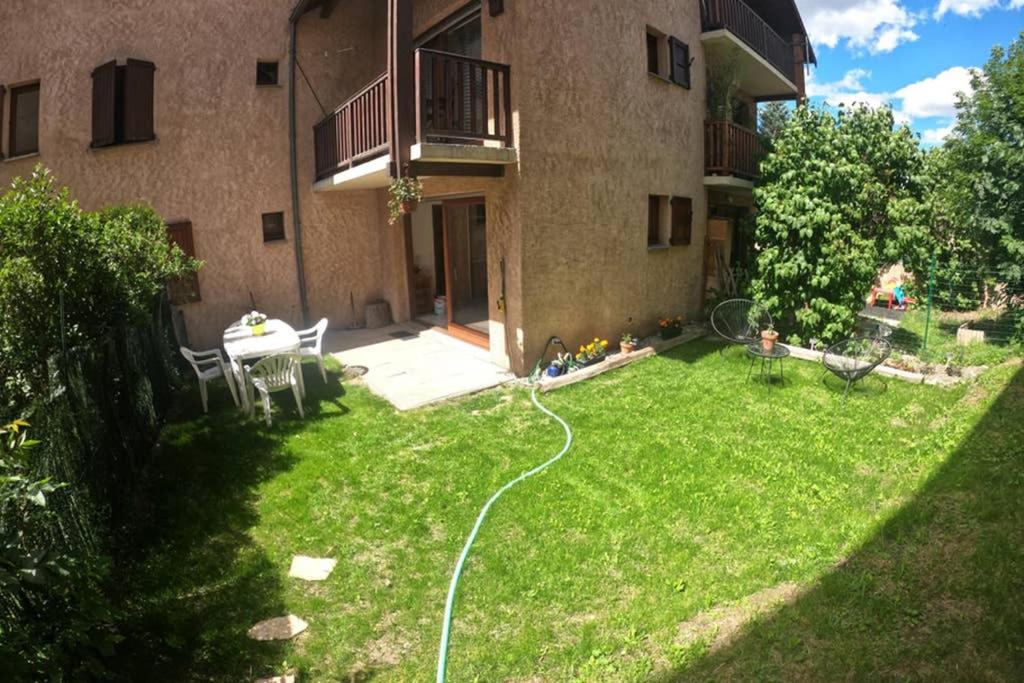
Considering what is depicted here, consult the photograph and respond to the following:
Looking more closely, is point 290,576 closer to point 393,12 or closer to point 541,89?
point 393,12

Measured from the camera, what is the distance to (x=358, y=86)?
457 inches

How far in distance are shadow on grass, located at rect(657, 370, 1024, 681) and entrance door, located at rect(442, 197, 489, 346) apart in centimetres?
675

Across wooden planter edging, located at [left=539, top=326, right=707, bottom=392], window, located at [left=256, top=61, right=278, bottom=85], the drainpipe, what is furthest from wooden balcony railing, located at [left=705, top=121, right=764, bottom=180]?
window, located at [left=256, top=61, right=278, bottom=85]

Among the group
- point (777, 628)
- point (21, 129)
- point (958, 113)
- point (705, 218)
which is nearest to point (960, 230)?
point (958, 113)

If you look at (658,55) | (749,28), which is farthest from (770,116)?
(658,55)

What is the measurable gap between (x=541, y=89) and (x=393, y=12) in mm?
2265

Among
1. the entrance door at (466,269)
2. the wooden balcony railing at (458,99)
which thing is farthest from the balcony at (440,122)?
the entrance door at (466,269)

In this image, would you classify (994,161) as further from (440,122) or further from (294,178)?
(294,178)

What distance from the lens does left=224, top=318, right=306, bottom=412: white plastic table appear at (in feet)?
23.5

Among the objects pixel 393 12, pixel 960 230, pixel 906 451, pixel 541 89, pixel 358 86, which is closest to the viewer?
pixel 906 451

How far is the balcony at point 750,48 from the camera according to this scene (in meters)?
11.7

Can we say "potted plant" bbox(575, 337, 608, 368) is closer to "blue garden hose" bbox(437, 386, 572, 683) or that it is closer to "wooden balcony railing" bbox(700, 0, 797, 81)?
"blue garden hose" bbox(437, 386, 572, 683)

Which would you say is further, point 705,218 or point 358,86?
point 705,218

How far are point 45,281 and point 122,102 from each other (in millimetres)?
7596
